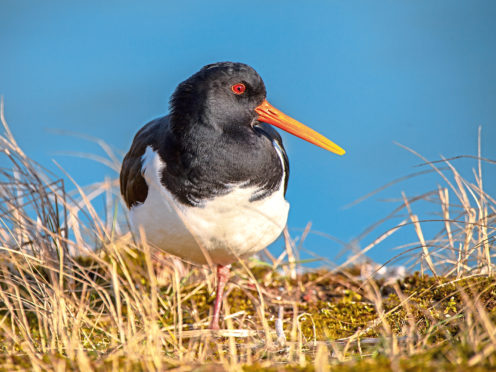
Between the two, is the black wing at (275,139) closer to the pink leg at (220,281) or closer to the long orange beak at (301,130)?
the long orange beak at (301,130)

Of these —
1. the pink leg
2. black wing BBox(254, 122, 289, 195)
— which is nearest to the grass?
the pink leg

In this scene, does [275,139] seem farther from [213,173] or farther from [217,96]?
[213,173]

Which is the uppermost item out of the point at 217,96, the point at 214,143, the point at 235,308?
the point at 217,96

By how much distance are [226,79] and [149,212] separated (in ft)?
3.22

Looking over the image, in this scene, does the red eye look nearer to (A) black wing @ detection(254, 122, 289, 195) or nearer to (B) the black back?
(B) the black back

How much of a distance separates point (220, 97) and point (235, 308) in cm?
158

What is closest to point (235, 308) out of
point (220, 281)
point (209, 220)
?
point (220, 281)

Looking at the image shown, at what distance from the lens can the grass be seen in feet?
6.77

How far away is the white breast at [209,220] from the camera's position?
3.47 metres

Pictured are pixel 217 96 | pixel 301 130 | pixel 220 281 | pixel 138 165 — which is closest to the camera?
pixel 217 96

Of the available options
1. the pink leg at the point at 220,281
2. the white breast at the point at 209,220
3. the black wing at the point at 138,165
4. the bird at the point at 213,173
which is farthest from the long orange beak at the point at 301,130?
the pink leg at the point at 220,281

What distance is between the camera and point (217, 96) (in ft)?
11.8

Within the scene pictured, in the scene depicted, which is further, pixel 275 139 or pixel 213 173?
pixel 275 139

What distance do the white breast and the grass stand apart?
0.79ft
